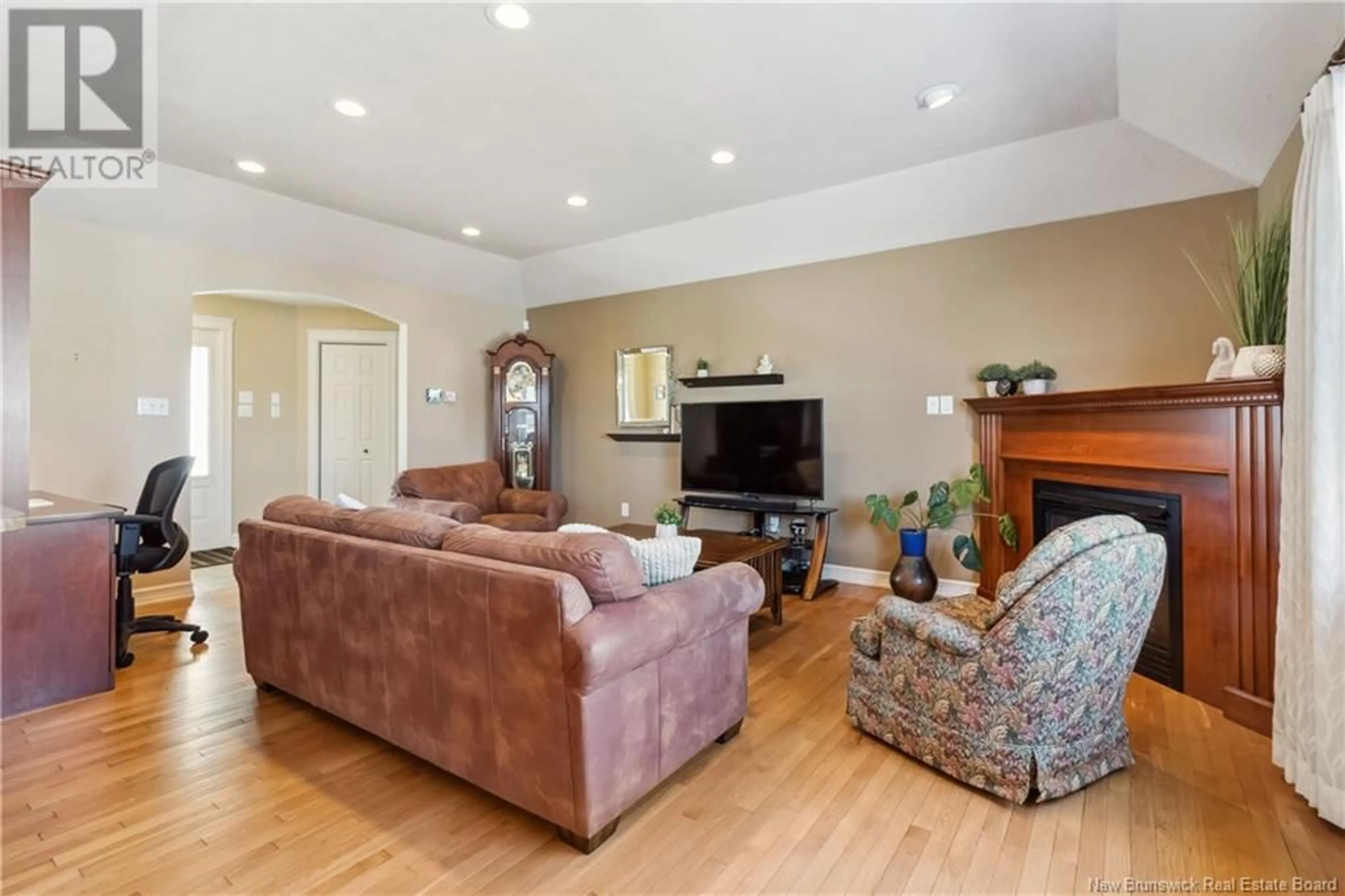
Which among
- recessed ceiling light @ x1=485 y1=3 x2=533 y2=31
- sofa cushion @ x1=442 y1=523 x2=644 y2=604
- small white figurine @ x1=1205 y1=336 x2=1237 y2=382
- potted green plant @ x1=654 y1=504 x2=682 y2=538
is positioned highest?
recessed ceiling light @ x1=485 y1=3 x2=533 y2=31

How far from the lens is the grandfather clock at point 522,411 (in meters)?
6.02

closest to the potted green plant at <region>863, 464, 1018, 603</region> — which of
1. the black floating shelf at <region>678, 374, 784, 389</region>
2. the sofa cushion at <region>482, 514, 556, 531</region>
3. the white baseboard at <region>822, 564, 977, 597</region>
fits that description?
the white baseboard at <region>822, 564, 977, 597</region>

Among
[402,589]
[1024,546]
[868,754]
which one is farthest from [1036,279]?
[402,589]

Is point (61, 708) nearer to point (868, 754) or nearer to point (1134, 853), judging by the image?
point (868, 754)

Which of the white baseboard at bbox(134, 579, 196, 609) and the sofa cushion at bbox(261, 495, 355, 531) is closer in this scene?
the sofa cushion at bbox(261, 495, 355, 531)

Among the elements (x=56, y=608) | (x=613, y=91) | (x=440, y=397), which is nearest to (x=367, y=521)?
(x=56, y=608)

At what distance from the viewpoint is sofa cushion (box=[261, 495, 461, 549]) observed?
2158 mm

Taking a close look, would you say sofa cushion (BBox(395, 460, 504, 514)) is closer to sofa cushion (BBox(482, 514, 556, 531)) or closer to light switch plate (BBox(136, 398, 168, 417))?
sofa cushion (BBox(482, 514, 556, 531))

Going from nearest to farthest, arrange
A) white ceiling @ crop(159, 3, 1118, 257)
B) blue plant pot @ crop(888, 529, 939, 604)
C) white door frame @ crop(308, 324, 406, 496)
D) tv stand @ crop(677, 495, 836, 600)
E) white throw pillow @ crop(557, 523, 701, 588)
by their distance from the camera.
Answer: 1. white throw pillow @ crop(557, 523, 701, 588)
2. white ceiling @ crop(159, 3, 1118, 257)
3. blue plant pot @ crop(888, 529, 939, 604)
4. tv stand @ crop(677, 495, 836, 600)
5. white door frame @ crop(308, 324, 406, 496)

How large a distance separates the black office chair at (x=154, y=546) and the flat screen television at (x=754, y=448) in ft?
10.8

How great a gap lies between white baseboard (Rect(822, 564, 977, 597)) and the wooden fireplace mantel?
1.29 meters

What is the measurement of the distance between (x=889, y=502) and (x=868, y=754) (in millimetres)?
2442

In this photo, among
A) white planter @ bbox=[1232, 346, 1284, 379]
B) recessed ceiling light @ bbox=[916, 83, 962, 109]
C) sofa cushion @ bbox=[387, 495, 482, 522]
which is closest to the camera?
white planter @ bbox=[1232, 346, 1284, 379]

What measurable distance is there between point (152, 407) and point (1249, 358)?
5885mm
